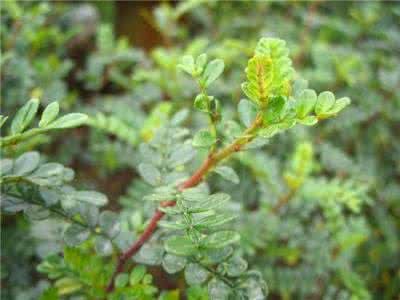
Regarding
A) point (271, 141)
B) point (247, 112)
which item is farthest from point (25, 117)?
point (271, 141)

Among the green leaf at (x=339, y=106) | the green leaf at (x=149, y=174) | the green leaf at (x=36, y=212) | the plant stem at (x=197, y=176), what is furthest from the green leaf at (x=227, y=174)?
the green leaf at (x=36, y=212)

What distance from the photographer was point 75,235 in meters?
0.92

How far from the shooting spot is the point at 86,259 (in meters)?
0.98

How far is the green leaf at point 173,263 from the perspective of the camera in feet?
2.73

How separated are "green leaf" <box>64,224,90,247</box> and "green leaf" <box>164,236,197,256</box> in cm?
23

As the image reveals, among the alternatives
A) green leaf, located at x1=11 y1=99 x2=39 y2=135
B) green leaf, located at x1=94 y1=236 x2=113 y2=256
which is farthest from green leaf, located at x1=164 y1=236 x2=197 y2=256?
green leaf, located at x1=11 y1=99 x2=39 y2=135

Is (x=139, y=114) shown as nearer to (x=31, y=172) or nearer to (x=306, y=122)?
(x=31, y=172)

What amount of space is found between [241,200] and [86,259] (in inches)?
30.5

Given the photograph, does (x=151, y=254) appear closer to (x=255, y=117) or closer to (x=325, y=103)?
(x=255, y=117)

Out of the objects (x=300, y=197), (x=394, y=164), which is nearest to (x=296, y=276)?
(x=300, y=197)

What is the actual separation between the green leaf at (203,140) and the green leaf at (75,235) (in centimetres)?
30

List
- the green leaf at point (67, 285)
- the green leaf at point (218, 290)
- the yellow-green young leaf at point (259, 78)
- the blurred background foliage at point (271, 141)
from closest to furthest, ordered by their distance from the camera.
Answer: the yellow-green young leaf at point (259, 78) < the green leaf at point (218, 290) < the green leaf at point (67, 285) < the blurred background foliage at point (271, 141)

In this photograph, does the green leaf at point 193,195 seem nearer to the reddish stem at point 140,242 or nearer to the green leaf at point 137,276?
the reddish stem at point 140,242

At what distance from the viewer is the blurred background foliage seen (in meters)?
1.40
